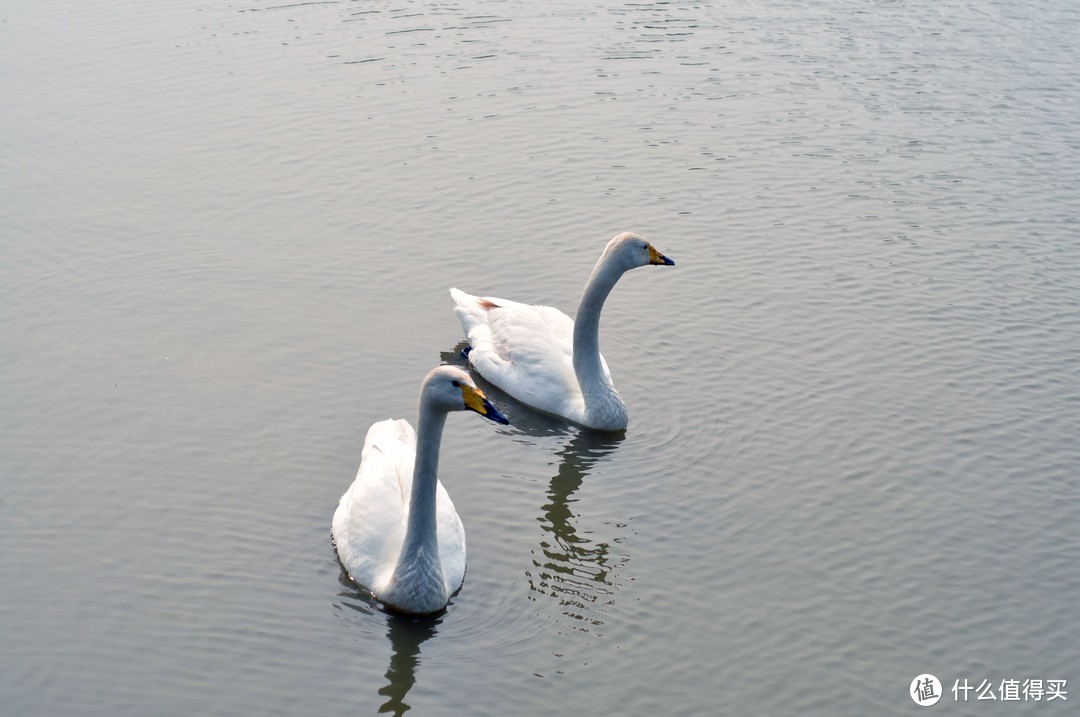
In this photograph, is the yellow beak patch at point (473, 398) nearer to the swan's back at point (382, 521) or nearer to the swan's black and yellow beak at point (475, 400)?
the swan's black and yellow beak at point (475, 400)

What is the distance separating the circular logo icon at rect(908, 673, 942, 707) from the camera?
9500mm

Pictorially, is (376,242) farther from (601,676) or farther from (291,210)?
(601,676)

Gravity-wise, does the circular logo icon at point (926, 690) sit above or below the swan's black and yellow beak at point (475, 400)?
below

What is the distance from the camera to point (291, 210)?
690 inches

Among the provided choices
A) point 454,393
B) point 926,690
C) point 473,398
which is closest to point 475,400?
point 473,398

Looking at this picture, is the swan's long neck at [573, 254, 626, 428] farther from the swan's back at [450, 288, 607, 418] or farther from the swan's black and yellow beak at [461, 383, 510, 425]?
the swan's black and yellow beak at [461, 383, 510, 425]

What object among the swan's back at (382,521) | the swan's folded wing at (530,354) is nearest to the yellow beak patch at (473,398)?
the swan's back at (382,521)

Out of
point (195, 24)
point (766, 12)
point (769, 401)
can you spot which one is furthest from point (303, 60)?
point (769, 401)

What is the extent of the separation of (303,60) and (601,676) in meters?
15.5

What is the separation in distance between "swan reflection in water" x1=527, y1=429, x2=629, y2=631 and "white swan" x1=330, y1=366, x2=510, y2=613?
77cm

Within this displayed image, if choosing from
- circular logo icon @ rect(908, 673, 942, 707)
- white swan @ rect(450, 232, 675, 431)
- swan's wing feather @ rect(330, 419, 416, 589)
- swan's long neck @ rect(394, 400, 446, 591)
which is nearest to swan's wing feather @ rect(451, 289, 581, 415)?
white swan @ rect(450, 232, 675, 431)

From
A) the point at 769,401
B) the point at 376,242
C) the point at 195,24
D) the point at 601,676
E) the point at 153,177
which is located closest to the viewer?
the point at 601,676

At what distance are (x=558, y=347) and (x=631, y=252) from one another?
1374 millimetres

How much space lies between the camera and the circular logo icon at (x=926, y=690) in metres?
9.50
